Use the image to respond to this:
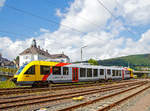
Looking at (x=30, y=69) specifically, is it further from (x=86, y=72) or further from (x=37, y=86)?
(x=86, y=72)

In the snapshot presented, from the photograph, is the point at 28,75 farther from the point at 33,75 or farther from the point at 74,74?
the point at 74,74

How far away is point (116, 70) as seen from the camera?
107 ft

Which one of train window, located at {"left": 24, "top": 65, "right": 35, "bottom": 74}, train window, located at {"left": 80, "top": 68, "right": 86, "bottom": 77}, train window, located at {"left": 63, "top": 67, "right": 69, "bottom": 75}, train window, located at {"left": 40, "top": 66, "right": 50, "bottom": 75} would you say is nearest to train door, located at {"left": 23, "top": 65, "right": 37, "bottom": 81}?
train window, located at {"left": 24, "top": 65, "right": 35, "bottom": 74}

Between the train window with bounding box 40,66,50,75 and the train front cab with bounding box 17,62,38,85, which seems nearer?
the train front cab with bounding box 17,62,38,85

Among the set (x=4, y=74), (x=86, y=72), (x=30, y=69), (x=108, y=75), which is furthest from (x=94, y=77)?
(x=4, y=74)

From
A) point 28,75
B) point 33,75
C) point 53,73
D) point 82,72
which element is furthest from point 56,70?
point 82,72

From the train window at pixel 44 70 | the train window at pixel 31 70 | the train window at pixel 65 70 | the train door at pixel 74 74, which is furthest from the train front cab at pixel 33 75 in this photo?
the train door at pixel 74 74

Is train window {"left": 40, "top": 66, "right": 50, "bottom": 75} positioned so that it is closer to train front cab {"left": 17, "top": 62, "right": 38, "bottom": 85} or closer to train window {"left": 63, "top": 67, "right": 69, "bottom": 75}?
train front cab {"left": 17, "top": 62, "right": 38, "bottom": 85}

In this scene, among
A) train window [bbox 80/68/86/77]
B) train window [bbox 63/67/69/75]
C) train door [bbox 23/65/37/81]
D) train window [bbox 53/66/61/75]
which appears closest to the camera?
train door [bbox 23/65/37/81]

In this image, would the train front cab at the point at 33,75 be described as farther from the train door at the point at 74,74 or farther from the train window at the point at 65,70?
the train door at the point at 74,74

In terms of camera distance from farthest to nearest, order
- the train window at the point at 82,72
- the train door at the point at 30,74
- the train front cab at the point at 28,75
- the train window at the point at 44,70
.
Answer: the train window at the point at 82,72, the train window at the point at 44,70, the train door at the point at 30,74, the train front cab at the point at 28,75

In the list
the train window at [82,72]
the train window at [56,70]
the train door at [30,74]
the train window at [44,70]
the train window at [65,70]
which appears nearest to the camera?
the train door at [30,74]

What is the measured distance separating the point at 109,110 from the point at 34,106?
3.81m

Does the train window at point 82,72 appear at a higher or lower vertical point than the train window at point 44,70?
lower
